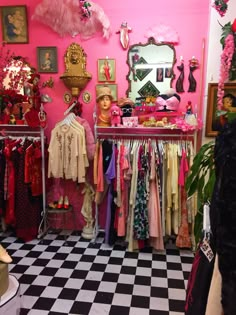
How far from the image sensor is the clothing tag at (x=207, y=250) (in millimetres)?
913

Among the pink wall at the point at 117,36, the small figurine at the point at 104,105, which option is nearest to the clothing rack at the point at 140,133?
the small figurine at the point at 104,105

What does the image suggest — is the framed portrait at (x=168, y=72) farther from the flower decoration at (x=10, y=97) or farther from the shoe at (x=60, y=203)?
the shoe at (x=60, y=203)

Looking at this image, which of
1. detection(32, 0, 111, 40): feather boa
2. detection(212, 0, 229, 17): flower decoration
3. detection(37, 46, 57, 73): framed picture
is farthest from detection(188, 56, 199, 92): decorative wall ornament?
detection(37, 46, 57, 73): framed picture

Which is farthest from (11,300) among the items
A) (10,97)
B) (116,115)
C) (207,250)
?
(10,97)

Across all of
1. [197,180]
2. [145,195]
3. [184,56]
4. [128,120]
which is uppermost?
[184,56]

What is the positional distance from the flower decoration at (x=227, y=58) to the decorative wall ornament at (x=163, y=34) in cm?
52

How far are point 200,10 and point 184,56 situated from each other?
1.47 feet

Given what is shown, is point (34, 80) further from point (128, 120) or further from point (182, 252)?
point (182, 252)

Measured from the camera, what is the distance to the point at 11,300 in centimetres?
167

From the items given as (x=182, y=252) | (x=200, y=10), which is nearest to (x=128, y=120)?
(x=200, y=10)

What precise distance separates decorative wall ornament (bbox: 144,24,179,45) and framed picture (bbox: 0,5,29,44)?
1.34m

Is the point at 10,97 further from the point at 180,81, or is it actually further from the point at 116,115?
the point at 180,81

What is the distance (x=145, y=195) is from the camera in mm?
2717

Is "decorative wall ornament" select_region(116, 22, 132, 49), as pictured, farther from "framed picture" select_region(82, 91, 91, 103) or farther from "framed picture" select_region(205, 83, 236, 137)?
"framed picture" select_region(205, 83, 236, 137)
